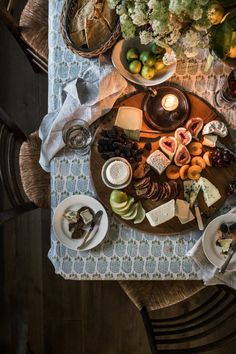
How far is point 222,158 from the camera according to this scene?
164 centimetres

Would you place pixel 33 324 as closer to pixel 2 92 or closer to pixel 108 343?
pixel 108 343

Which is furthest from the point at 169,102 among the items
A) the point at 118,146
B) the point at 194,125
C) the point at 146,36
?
the point at 146,36

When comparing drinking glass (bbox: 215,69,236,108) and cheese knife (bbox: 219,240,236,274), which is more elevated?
drinking glass (bbox: 215,69,236,108)

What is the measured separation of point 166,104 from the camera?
1.64 m

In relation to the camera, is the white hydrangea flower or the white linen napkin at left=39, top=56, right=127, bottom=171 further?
the white linen napkin at left=39, top=56, right=127, bottom=171

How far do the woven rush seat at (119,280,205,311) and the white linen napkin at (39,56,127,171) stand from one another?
0.69m

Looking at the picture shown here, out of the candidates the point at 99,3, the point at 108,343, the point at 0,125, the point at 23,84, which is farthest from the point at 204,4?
the point at 108,343

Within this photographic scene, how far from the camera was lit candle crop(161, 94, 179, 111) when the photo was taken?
1.63m

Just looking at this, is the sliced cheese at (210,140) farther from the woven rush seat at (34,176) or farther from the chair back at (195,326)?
the woven rush seat at (34,176)

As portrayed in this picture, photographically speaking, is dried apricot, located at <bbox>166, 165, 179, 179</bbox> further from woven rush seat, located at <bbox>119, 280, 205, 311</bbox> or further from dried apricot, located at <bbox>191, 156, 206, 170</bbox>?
woven rush seat, located at <bbox>119, 280, 205, 311</bbox>

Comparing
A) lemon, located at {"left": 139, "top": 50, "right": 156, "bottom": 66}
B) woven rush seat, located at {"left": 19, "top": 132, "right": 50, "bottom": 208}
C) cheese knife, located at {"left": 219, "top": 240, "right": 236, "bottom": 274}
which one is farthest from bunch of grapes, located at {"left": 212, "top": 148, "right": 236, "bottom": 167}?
woven rush seat, located at {"left": 19, "top": 132, "right": 50, "bottom": 208}

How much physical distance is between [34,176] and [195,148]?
2.31 ft

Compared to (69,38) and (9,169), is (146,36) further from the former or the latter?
(9,169)

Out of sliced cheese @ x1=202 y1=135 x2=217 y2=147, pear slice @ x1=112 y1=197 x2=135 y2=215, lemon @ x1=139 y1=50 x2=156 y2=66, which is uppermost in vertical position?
lemon @ x1=139 y1=50 x2=156 y2=66
